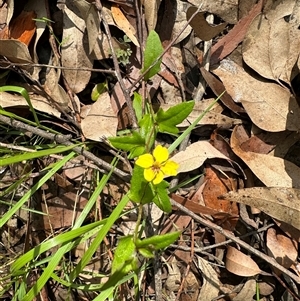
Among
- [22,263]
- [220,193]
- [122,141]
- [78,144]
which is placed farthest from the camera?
[220,193]

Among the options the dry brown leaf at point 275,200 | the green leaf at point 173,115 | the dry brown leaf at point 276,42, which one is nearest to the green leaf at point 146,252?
the green leaf at point 173,115

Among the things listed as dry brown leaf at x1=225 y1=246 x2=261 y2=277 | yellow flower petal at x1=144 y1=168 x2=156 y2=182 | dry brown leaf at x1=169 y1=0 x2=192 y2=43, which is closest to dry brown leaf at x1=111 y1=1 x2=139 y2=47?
dry brown leaf at x1=169 y1=0 x2=192 y2=43

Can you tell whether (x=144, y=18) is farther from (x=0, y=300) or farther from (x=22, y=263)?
(x=0, y=300)

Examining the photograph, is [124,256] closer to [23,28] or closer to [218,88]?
[218,88]

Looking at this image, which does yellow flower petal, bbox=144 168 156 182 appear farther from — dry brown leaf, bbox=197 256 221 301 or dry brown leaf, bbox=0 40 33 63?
dry brown leaf, bbox=0 40 33 63

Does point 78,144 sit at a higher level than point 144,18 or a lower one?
lower

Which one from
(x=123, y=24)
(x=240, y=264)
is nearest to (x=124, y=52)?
(x=123, y=24)

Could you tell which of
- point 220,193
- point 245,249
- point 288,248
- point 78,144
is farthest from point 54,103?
point 288,248
